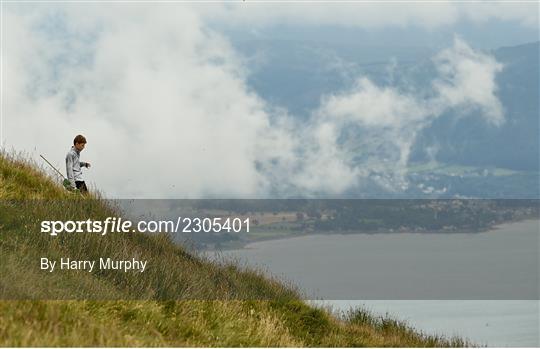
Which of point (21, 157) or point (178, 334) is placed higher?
point (21, 157)

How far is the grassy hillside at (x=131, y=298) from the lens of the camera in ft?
46.3

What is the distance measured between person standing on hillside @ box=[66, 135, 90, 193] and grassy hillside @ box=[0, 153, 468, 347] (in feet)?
1.34

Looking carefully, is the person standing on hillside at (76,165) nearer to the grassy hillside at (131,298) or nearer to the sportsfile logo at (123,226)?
the grassy hillside at (131,298)

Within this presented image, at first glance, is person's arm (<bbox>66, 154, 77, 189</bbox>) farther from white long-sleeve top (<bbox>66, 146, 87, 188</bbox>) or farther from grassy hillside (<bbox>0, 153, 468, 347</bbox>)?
grassy hillside (<bbox>0, 153, 468, 347</bbox>)

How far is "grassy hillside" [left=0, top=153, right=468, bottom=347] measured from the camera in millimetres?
14109

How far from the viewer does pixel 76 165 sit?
79.0 feet

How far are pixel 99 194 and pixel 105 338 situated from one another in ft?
40.7

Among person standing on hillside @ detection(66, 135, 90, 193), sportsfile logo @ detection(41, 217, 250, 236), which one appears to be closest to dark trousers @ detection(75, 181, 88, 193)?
person standing on hillside @ detection(66, 135, 90, 193)

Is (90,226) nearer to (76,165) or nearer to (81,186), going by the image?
(76,165)

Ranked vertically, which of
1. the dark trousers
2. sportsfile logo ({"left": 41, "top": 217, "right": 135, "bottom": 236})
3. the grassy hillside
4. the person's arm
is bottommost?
the grassy hillside

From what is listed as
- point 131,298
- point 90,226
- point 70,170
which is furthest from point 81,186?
point 131,298

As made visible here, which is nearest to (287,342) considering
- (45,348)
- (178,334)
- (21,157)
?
(178,334)

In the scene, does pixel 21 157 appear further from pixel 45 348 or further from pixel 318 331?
pixel 45 348

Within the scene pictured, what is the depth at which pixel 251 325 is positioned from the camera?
18.7 metres
